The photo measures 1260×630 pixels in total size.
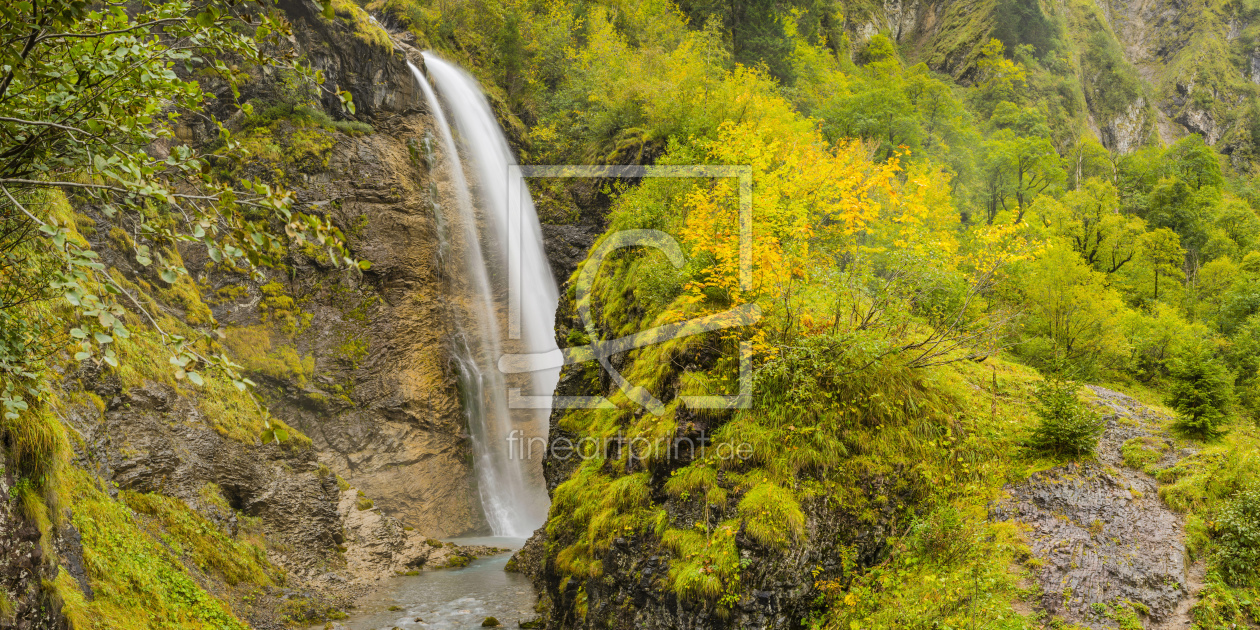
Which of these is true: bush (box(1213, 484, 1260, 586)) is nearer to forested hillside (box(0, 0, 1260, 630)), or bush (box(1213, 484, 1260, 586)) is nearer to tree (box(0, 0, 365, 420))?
forested hillside (box(0, 0, 1260, 630))

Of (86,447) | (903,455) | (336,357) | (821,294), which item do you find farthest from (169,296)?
(903,455)

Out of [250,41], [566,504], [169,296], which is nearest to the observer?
[250,41]

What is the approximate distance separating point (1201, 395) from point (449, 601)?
1413 cm

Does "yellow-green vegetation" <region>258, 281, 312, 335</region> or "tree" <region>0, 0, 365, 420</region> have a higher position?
"tree" <region>0, 0, 365, 420</region>

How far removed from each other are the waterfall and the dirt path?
16950 millimetres

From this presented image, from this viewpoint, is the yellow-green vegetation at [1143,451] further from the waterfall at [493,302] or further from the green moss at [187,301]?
the green moss at [187,301]

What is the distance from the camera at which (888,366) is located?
867cm

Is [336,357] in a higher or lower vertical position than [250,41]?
lower

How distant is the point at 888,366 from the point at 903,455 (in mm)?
1290

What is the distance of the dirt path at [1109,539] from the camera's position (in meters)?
6.12

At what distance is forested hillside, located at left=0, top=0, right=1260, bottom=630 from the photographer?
Answer: 423cm

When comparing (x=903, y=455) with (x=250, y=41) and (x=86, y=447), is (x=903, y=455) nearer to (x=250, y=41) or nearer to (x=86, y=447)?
(x=250, y=41)

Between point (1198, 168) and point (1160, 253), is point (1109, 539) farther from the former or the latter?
point (1198, 168)

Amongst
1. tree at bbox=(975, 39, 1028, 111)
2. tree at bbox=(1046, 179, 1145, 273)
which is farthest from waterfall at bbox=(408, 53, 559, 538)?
tree at bbox=(975, 39, 1028, 111)
